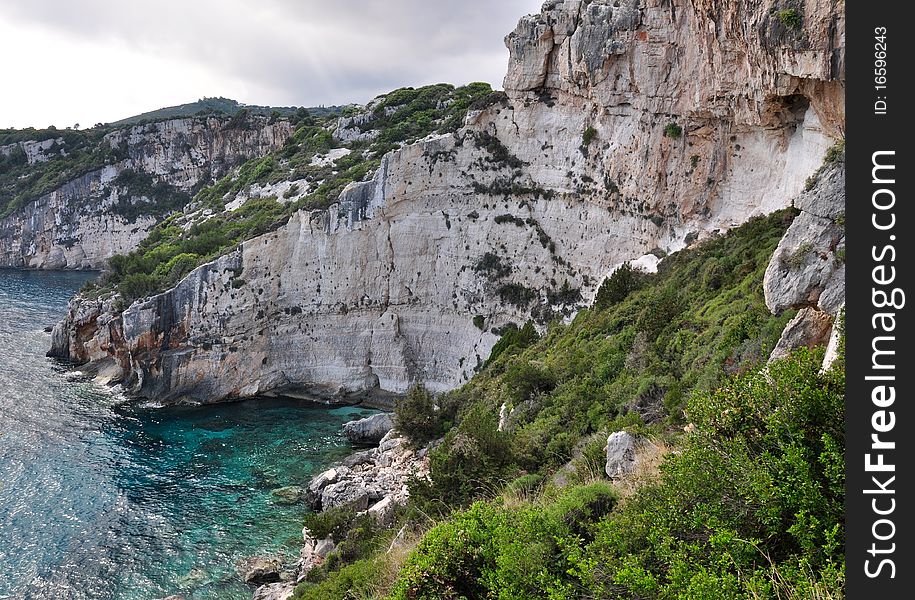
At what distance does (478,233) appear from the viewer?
35.7m

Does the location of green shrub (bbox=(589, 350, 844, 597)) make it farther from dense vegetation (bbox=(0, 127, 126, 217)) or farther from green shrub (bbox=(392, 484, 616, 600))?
dense vegetation (bbox=(0, 127, 126, 217))

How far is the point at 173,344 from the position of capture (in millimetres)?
36000

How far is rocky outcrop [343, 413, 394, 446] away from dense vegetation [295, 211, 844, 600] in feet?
44.1

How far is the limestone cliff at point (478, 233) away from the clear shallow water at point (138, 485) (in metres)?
3.21

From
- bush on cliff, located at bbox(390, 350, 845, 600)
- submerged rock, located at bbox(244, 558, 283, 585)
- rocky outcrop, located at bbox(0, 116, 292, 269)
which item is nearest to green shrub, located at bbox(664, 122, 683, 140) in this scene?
bush on cliff, located at bbox(390, 350, 845, 600)

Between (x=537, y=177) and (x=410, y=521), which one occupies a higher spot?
(x=537, y=177)

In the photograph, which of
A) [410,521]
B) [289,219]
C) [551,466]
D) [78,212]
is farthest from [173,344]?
[78,212]

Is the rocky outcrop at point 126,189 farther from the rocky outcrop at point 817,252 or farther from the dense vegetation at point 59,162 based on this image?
the rocky outcrop at point 817,252

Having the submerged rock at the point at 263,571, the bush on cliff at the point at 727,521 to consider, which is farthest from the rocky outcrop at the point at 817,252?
the submerged rock at the point at 263,571

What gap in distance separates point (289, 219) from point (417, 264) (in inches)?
341

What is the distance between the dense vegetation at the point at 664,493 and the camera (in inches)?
200

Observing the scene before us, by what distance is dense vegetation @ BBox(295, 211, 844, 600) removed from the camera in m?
5.08

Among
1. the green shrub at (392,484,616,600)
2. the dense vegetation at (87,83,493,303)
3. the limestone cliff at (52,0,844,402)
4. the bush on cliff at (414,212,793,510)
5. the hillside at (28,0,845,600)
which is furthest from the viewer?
the dense vegetation at (87,83,493,303)

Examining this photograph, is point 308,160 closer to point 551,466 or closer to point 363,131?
point 363,131
